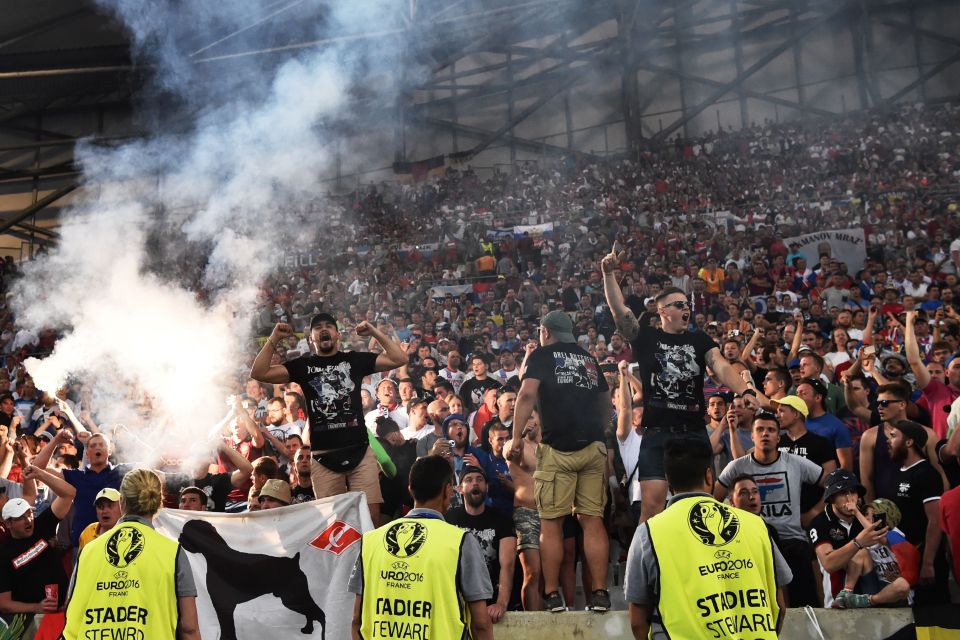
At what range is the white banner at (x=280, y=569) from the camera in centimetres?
559

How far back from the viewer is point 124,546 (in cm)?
396

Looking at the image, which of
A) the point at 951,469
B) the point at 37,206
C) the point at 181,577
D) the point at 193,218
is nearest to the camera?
the point at 181,577

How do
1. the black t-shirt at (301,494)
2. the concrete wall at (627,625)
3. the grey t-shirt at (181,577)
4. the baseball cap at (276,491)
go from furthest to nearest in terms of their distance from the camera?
the black t-shirt at (301,494) < the baseball cap at (276,491) < the concrete wall at (627,625) < the grey t-shirt at (181,577)

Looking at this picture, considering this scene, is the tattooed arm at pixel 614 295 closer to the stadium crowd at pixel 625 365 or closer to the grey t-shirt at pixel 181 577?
the stadium crowd at pixel 625 365

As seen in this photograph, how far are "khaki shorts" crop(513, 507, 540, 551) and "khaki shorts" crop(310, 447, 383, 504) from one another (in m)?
0.88

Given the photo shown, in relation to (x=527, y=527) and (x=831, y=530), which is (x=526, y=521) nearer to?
(x=527, y=527)

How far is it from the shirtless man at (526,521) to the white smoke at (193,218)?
158 inches

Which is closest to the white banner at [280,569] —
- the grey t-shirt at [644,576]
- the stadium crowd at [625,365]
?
the stadium crowd at [625,365]

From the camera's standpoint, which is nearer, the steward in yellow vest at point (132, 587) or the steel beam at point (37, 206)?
the steward in yellow vest at point (132, 587)

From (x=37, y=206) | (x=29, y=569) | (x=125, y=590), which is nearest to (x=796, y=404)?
(x=125, y=590)

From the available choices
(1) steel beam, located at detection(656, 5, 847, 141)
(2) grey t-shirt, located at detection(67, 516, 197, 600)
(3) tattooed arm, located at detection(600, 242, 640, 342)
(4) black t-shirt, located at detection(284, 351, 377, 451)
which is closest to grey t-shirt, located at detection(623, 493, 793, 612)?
(2) grey t-shirt, located at detection(67, 516, 197, 600)

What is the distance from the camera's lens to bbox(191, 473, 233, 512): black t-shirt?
7145 mm

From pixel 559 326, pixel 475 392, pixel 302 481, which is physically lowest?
pixel 302 481

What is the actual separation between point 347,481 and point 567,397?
1.54m
